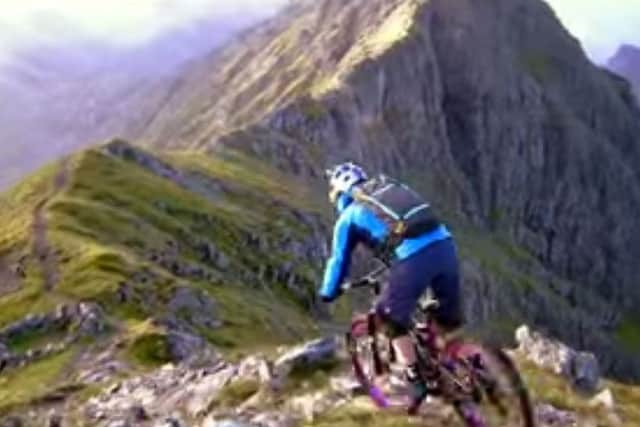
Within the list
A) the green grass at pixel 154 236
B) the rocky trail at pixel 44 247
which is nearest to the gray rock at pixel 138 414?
the green grass at pixel 154 236

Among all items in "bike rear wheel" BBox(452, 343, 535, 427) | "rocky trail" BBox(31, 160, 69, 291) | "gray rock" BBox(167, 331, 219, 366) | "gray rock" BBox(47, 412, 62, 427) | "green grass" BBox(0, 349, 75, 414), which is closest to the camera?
"bike rear wheel" BBox(452, 343, 535, 427)

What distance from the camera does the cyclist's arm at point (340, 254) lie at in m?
20.3

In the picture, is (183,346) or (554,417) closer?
(554,417)

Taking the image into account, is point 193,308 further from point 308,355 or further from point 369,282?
point 369,282

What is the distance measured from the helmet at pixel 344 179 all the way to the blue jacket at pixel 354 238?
0.61 ft

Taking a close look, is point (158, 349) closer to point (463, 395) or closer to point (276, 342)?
point (276, 342)

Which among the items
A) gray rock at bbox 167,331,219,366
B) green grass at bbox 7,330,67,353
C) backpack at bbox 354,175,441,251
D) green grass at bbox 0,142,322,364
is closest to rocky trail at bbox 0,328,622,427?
backpack at bbox 354,175,441,251

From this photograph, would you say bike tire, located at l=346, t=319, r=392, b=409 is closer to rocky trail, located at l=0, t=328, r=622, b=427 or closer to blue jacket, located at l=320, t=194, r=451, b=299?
rocky trail, located at l=0, t=328, r=622, b=427

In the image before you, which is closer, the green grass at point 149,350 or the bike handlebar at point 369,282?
the bike handlebar at point 369,282

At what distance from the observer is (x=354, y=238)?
20406mm

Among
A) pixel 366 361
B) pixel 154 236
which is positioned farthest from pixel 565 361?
pixel 154 236

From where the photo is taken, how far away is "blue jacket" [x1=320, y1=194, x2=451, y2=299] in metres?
19.9

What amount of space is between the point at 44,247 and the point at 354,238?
91670mm

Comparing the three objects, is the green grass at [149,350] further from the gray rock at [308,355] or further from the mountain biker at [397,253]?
the mountain biker at [397,253]
